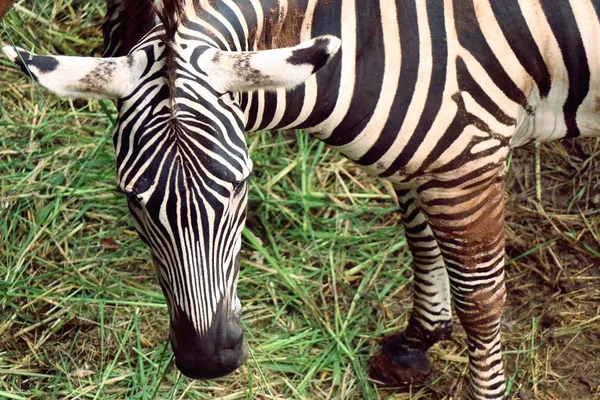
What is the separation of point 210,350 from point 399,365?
1.68m

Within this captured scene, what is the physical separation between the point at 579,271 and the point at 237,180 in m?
2.91

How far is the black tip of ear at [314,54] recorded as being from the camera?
246cm

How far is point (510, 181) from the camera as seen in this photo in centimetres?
530

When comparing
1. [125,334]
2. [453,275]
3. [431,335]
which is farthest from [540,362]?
[125,334]

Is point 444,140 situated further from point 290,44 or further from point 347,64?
point 290,44

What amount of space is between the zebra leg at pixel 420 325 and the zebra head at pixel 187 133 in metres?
1.51

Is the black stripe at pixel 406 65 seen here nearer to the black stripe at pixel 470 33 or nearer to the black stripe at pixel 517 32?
the black stripe at pixel 470 33

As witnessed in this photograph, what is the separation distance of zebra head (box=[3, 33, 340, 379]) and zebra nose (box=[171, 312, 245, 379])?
0.02 metres

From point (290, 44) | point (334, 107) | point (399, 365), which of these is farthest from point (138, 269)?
point (290, 44)

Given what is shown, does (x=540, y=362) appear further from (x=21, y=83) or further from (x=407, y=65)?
(x=21, y=83)

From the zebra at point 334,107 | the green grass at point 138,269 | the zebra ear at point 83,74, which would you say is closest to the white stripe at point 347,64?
the zebra at point 334,107

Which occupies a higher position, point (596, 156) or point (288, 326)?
point (596, 156)

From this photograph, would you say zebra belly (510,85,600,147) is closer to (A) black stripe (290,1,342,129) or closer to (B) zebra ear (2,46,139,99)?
(A) black stripe (290,1,342,129)

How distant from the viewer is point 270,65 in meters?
2.51
